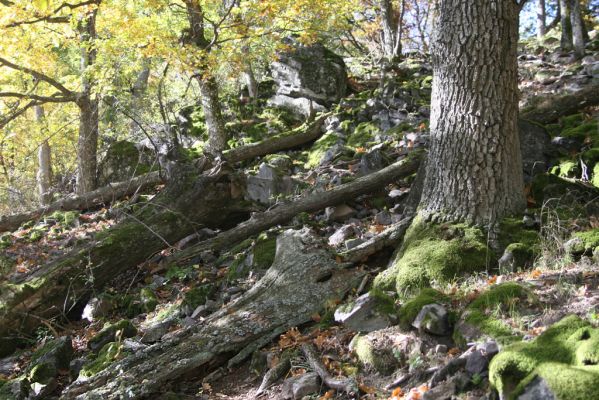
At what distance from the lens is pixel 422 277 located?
17.1 ft

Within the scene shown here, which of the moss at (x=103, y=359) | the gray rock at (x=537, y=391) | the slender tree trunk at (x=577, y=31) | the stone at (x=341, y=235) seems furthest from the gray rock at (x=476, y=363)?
the slender tree trunk at (x=577, y=31)

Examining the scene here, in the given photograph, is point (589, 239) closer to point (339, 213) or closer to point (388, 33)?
point (339, 213)

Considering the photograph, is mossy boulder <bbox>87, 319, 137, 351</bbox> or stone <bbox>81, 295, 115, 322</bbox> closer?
mossy boulder <bbox>87, 319, 137, 351</bbox>

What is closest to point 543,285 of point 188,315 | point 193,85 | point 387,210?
point 387,210

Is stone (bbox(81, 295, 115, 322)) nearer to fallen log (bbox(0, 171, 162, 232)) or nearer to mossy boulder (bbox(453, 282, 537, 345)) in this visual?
fallen log (bbox(0, 171, 162, 232))

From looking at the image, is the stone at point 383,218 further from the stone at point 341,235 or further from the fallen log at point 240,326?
the fallen log at point 240,326

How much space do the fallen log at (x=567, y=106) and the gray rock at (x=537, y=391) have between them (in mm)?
7148

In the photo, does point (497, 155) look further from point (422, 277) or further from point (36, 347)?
point (36, 347)

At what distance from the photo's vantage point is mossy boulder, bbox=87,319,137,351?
6004 mm

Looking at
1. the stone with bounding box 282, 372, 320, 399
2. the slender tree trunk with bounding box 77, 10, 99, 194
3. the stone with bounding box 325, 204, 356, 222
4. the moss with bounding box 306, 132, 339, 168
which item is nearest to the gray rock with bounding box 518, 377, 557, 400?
the stone with bounding box 282, 372, 320, 399

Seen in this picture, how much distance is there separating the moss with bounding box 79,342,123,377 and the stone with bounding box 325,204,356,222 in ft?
12.6

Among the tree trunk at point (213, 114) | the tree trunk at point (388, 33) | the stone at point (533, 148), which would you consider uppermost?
the tree trunk at point (388, 33)

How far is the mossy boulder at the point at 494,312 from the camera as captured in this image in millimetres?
3861

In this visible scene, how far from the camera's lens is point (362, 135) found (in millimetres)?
11773
